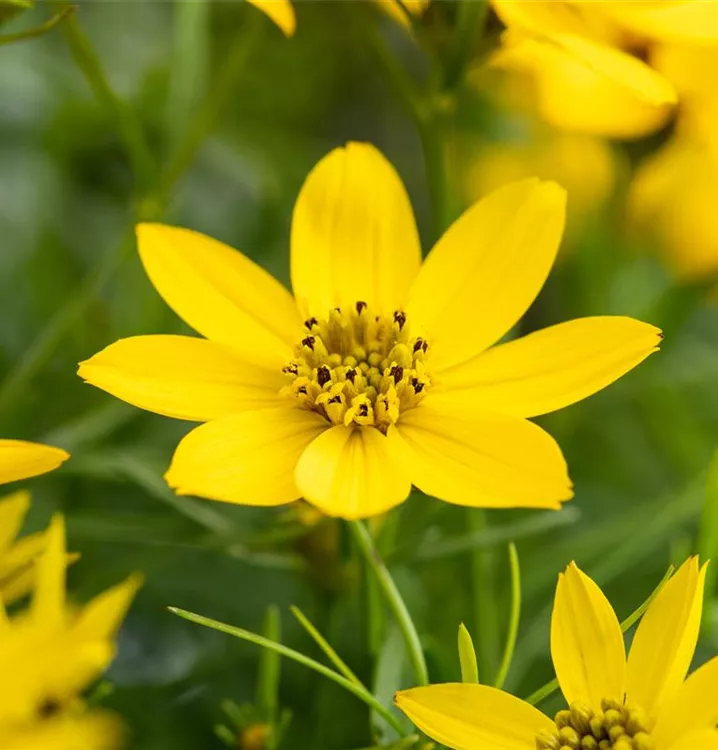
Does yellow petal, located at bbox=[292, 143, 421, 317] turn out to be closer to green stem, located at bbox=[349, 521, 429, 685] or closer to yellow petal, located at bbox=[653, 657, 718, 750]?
green stem, located at bbox=[349, 521, 429, 685]

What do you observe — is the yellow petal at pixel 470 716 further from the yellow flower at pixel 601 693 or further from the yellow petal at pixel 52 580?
the yellow petal at pixel 52 580

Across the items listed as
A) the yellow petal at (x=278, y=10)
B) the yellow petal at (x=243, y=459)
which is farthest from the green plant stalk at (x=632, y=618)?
the yellow petal at (x=278, y=10)

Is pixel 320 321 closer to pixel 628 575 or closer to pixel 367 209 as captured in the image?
pixel 367 209

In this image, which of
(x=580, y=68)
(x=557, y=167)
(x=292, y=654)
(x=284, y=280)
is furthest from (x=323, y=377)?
(x=557, y=167)

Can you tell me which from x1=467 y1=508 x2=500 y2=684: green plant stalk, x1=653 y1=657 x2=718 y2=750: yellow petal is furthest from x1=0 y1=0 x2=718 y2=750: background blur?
x1=653 y1=657 x2=718 y2=750: yellow petal

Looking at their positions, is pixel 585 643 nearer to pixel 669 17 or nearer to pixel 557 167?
pixel 669 17

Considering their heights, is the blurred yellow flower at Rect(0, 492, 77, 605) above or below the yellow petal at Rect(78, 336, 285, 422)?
below
